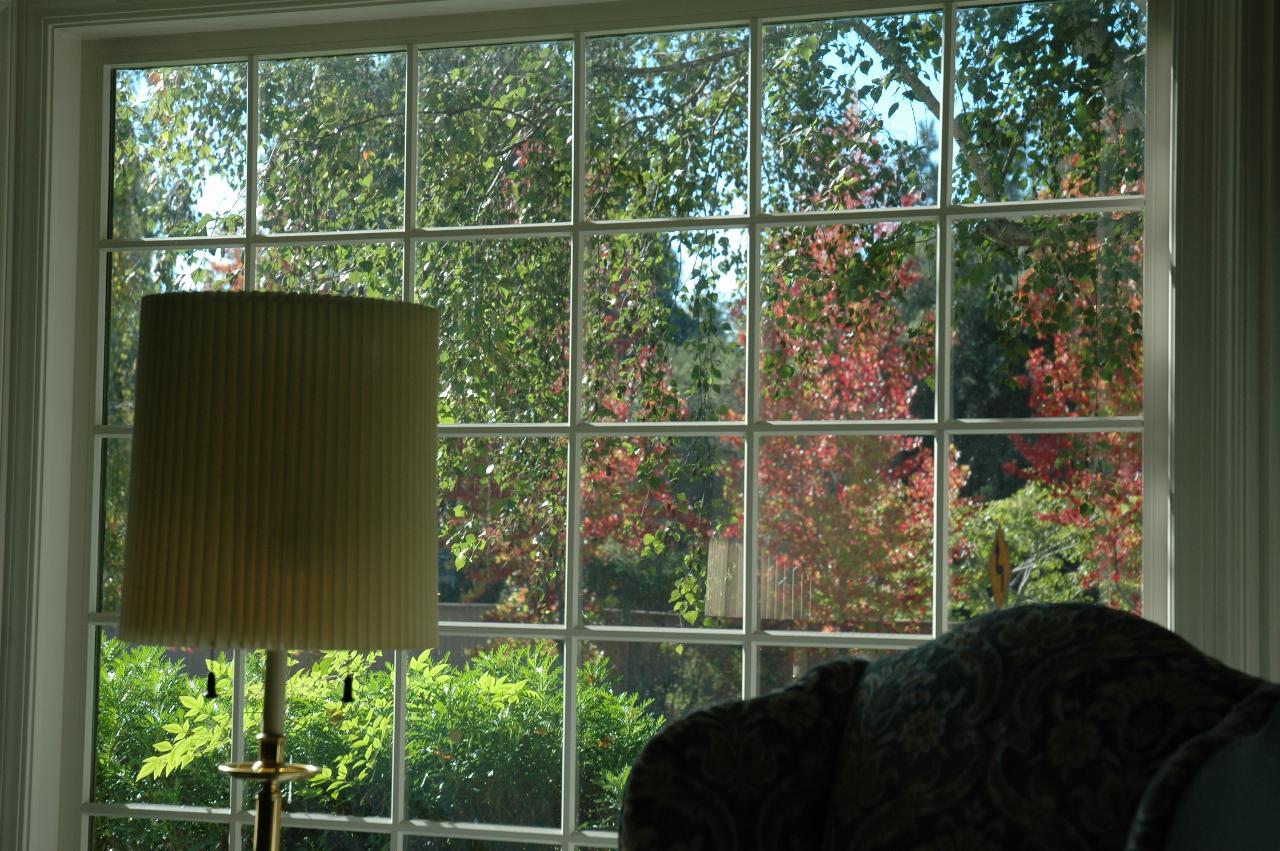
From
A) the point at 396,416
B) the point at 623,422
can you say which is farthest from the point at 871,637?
the point at 396,416

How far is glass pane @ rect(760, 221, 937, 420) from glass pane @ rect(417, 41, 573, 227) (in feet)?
1.54

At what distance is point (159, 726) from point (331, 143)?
1.26m

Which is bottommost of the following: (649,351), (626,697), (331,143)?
(626,697)

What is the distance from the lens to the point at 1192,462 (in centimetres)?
221

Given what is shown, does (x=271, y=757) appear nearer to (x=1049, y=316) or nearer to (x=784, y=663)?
(x=784, y=663)

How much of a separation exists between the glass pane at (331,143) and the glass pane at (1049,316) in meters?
1.14

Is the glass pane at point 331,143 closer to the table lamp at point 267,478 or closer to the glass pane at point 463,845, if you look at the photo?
the table lamp at point 267,478

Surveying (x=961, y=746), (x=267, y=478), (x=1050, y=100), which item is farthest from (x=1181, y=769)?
(x=1050, y=100)

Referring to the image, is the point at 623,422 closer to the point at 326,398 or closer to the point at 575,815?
the point at 575,815

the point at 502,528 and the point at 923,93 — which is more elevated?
the point at 923,93

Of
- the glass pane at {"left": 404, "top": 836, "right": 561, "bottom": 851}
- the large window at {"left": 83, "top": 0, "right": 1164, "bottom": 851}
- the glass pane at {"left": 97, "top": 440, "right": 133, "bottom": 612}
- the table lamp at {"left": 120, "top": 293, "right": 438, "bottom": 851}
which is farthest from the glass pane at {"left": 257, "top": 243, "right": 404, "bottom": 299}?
the glass pane at {"left": 404, "top": 836, "right": 561, "bottom": 851}

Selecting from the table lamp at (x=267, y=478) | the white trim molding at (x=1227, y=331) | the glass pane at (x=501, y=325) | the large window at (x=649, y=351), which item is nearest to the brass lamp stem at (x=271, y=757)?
the table lamp at (x=267, y=478)

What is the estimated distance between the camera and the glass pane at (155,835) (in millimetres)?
2748

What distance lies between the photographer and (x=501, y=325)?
2645mm
